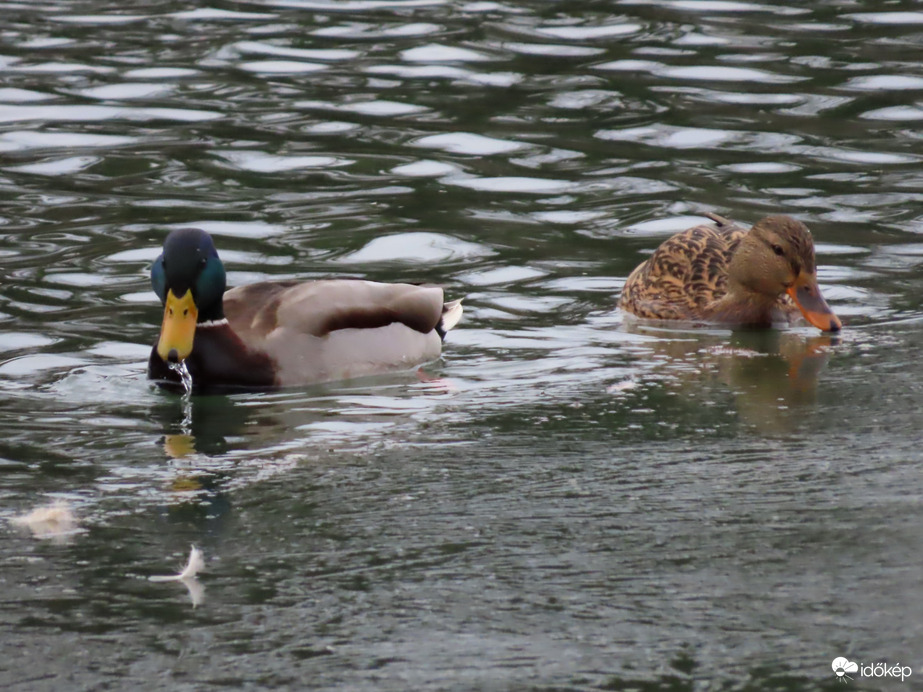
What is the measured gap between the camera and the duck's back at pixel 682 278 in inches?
344

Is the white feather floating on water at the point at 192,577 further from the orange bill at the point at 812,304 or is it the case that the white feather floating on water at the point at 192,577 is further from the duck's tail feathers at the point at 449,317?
the orange bill at the point at 812,304

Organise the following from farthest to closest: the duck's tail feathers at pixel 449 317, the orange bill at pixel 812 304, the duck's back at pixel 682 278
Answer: the duck's back at pixel 682 278 < the duck's tail feathers at pixel 449 317 < the orange bill at pixel 812 304

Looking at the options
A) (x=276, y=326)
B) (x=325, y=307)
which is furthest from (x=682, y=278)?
(x=276, y=326)

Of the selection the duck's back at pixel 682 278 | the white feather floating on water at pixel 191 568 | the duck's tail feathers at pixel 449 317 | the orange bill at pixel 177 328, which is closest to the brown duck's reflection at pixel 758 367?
the duck's back at pixel 682 278

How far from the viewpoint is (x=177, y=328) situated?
23.7 ft

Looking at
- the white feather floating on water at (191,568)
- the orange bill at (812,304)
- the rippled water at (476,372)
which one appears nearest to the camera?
the rippled water at (476,372)

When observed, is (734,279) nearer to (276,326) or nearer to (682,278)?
(682,278)

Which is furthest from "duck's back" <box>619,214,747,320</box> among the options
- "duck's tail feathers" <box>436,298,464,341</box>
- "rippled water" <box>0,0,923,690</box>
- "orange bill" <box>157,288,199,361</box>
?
"orange bill" <box>157,288,199,361</box>

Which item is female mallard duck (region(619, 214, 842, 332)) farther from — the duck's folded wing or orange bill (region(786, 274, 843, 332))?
the duck's folded wing

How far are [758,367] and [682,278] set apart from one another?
1.51 metres

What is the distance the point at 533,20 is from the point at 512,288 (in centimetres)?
768

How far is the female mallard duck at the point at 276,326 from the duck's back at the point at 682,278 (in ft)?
4.10

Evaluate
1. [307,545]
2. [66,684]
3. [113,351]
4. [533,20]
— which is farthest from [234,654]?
[533,20]

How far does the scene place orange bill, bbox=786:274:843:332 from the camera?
26.0 ft
